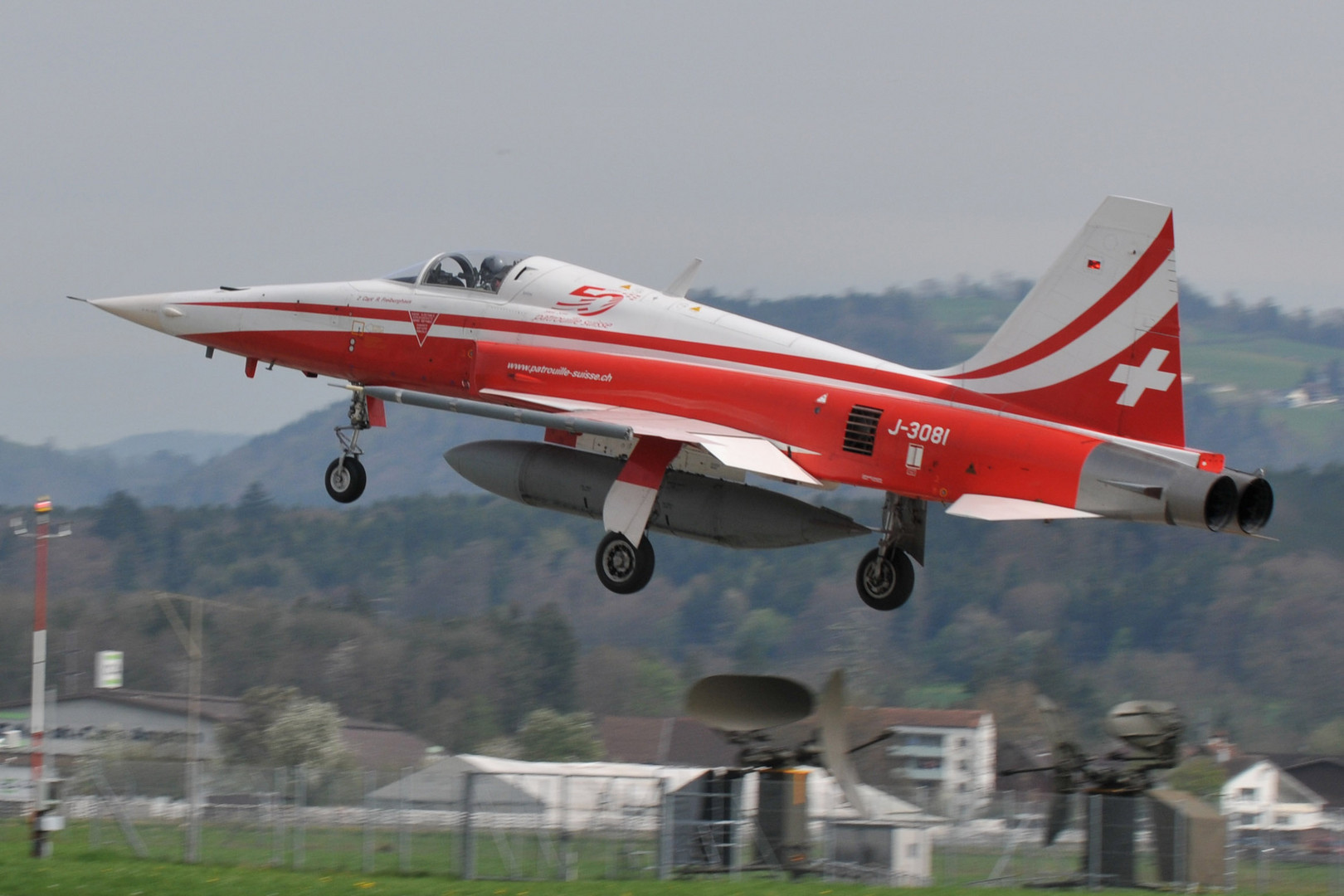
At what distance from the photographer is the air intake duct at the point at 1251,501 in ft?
63.2

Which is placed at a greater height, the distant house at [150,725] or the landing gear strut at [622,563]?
the landing gear strut at [622,563]

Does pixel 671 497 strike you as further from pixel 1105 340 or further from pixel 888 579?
pixel 1105 340

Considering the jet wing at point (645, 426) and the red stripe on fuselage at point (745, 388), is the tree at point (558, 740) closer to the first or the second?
the red stripe on fuselage at point (745, 388)

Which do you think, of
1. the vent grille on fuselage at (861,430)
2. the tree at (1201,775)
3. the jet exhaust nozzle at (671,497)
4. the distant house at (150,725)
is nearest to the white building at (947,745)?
the tree at (1201,775)

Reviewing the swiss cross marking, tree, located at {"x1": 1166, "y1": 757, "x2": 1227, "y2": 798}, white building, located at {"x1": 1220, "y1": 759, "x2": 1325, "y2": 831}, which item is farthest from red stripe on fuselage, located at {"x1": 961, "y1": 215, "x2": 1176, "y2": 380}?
tree, located at {"x1": 1166, "y1": 757, "x2": 1227, "y2": 798}

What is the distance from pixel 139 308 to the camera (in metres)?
26.9

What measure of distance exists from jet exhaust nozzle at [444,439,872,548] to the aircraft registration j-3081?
0.03 m

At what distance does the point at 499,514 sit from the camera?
86812 mm

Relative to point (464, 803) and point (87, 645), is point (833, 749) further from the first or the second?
point (87, 645)

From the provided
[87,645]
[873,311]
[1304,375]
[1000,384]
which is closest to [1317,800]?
[1000,384]

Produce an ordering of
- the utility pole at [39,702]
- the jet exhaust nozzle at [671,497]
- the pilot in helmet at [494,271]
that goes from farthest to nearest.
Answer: the utility pole at [39,702] → the pilot in helmet at [494,271] → the jet exhaust nozzle at [671,497]

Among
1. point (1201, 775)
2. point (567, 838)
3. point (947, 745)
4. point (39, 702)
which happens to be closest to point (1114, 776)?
point (567, 838)

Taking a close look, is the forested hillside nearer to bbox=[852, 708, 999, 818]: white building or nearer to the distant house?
the distant house

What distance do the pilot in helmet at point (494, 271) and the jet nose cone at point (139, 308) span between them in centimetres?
560
